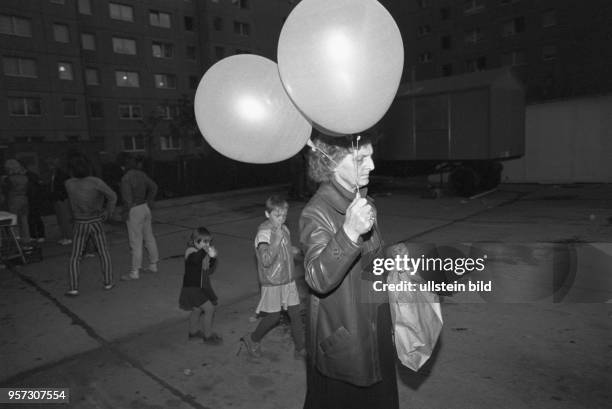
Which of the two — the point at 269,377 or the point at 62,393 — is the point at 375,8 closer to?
the point at 269,377

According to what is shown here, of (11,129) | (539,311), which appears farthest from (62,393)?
(11,129)

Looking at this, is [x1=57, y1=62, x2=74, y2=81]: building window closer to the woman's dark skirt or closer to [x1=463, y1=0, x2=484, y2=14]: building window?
[x1=463, y1=0, x2=484, y2=14]: building window

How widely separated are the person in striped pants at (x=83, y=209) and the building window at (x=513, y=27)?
37022mm

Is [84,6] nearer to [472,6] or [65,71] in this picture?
[65,71]

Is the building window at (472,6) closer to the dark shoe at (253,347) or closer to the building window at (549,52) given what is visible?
the building window at (549,52)

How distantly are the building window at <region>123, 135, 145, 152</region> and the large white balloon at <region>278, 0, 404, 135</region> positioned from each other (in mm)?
36280

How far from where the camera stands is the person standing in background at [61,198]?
25.4ft

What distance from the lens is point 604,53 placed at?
1137 inches

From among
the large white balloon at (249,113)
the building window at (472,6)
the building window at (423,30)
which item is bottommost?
the large white balloon at (249,113)

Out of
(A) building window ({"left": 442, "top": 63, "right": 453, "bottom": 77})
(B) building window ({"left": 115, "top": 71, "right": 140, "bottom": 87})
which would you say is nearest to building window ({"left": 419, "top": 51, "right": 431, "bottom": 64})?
(A) building window ({"left": 442, "top": 63, "right": 453, "bottom": 77})

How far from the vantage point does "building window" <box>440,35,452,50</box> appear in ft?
122

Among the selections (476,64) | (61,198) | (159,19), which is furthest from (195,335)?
(159,19)

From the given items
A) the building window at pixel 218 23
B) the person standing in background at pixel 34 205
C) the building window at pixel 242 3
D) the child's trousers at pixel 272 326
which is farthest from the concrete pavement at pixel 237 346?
the building window at pixel 242 3

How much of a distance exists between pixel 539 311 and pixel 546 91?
34.0 metres
